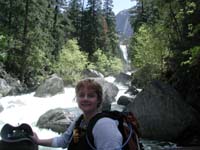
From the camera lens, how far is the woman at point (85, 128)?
237 centimetres

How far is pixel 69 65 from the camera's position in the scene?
3616cm

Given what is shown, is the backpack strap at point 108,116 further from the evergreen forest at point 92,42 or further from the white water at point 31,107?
the white water at point 31,107

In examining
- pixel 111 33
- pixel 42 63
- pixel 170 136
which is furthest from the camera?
pixel 111 33

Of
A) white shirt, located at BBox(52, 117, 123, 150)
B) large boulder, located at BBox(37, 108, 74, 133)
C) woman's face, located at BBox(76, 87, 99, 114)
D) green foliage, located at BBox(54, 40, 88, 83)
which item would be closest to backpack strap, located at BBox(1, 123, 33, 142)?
woman's face, located at BBox(76, 87, 99, 114)

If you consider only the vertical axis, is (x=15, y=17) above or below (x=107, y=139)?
above

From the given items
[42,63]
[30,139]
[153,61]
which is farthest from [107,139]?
[42,63]

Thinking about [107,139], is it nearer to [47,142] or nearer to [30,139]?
[30,139]

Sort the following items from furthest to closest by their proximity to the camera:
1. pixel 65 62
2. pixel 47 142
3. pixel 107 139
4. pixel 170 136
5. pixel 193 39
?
pixel 65 62 < pixel 193 39 < pixel 170 136 < pixel 47 142 < pixel 107 139

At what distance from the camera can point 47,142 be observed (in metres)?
3.12

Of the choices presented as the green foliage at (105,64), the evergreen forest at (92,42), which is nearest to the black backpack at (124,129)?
the evergreen forest at (92,42)

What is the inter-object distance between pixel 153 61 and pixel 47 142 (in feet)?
76.7

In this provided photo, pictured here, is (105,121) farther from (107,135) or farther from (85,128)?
(85,128)

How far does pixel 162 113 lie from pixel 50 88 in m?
13.6

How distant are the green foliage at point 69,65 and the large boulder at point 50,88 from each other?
22.7 ft
